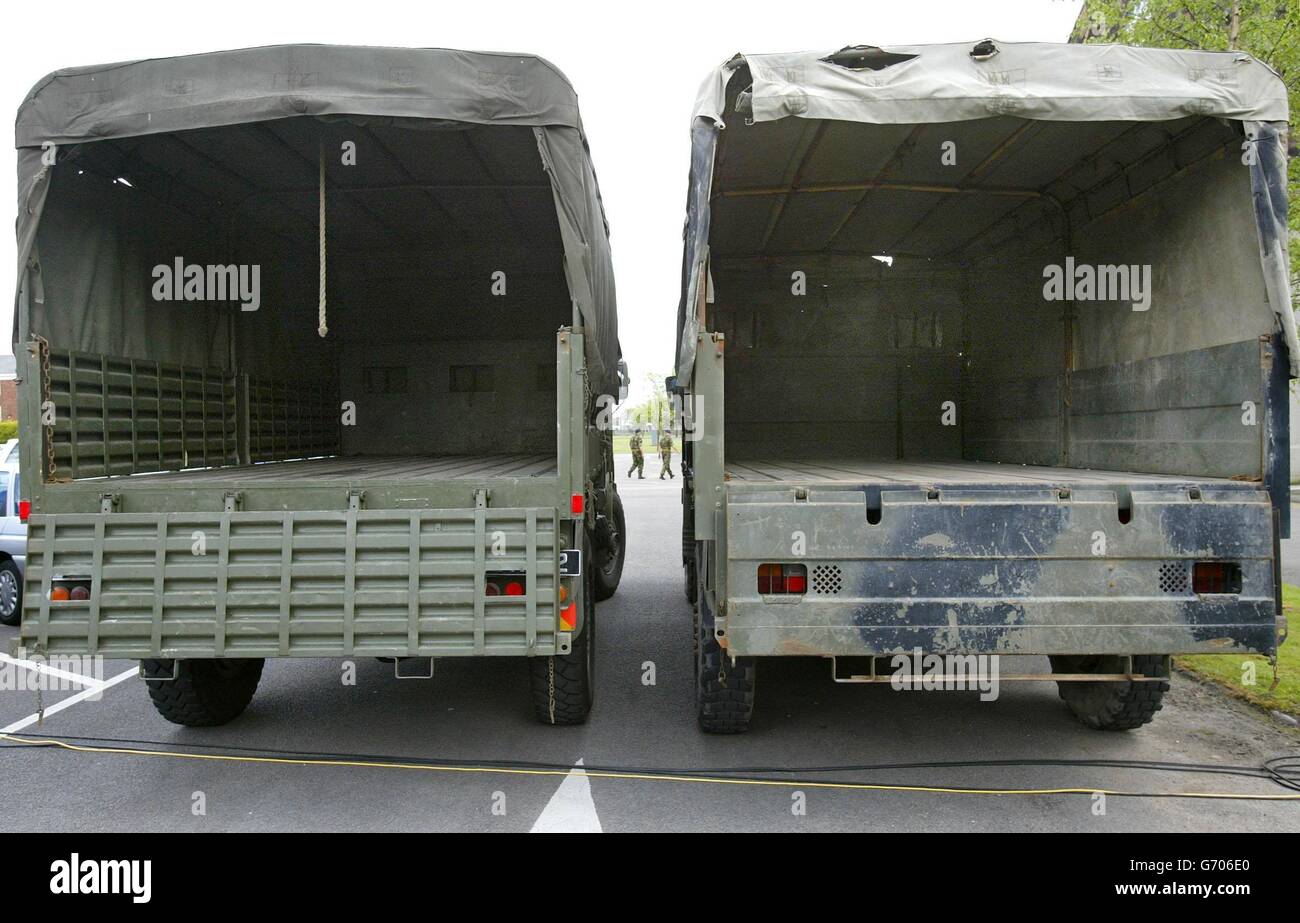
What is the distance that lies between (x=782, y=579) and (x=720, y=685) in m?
1.05

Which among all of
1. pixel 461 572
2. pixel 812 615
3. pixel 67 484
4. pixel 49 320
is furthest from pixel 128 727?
pixel 812 615

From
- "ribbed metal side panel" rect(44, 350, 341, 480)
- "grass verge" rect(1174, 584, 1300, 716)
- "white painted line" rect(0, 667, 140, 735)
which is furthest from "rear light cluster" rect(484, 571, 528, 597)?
"grass verge" rect(1174, 584, 1300, 716)

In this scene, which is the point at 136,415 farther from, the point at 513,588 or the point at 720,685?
the point at 720,685

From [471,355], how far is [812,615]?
5.64 meters

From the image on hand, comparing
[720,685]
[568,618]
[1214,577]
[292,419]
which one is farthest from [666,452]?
[1214,577]

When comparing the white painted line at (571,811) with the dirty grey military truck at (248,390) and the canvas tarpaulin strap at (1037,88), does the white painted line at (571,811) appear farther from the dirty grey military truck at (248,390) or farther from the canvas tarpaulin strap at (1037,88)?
the canvas tarpaulin strap at (1037,88)

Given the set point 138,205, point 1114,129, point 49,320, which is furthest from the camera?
point 138,205

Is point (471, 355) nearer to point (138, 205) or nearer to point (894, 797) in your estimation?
point (138, 205)

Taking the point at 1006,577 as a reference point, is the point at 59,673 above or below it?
below

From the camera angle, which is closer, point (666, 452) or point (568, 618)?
point (568, 618)

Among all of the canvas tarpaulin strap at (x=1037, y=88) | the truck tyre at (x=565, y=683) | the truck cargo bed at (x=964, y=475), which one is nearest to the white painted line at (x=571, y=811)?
the truck tyre at (x=565, y=683)

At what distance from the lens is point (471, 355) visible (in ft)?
27.2

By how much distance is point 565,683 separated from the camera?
4.63 metres

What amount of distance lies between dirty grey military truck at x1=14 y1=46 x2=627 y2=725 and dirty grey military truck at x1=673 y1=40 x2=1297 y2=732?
824mm
